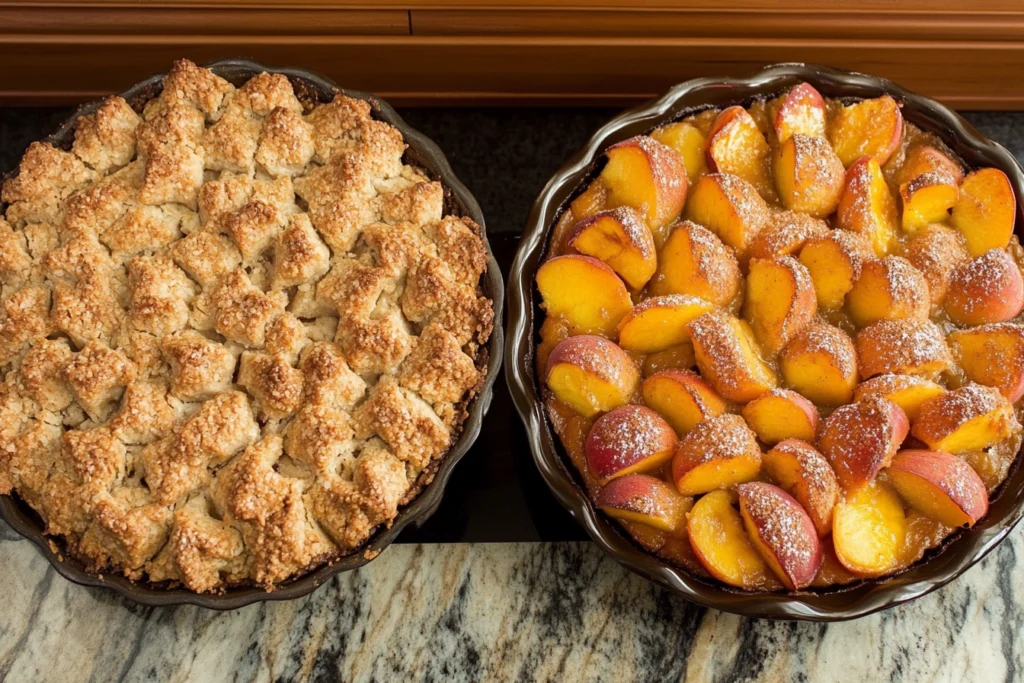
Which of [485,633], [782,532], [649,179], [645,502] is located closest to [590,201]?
[649,179]

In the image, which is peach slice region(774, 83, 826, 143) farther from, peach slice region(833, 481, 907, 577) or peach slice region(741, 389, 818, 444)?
peach slice region(833, 481, 907, 577)

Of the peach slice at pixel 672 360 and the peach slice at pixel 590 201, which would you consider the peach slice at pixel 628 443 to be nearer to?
the peach slice at pixel 672 360

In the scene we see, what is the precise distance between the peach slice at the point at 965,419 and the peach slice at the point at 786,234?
338 mm

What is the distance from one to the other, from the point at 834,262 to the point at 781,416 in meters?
0.29

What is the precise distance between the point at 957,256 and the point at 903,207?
0.42 feet

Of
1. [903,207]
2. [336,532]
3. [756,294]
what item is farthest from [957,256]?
[336,532]

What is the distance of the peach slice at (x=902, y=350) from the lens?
166cm

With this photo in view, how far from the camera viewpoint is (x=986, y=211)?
5.95 feet

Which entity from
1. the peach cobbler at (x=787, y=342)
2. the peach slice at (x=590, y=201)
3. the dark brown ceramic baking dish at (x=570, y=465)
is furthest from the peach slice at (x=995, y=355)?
the peach slice at (x=590, y=201)

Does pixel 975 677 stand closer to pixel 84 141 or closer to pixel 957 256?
pixel 957 256

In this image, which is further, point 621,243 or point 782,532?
point 621,243

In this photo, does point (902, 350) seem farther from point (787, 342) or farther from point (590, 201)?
point (590, 201)

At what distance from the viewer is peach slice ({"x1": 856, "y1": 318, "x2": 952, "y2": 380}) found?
166 cm

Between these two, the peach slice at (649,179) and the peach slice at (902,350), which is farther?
the peach slice at (649,179)
